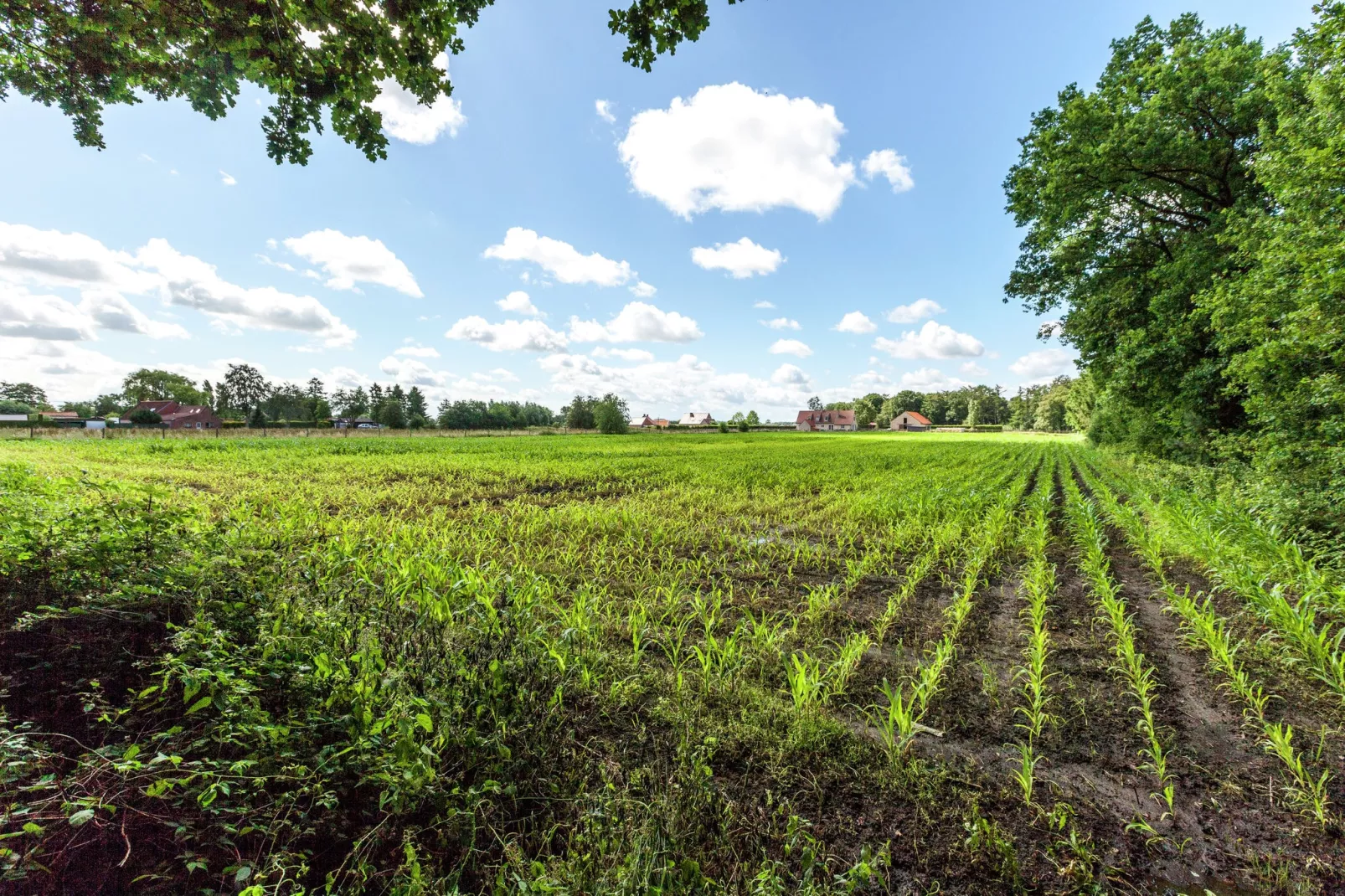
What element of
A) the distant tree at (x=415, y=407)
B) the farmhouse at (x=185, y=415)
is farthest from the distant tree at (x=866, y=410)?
the farmhouse at (x=185, y=415)

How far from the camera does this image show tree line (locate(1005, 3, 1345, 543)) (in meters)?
7.03

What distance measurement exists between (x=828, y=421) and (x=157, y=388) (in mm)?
140092

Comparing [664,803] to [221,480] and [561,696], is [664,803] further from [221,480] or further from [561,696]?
[221,480]

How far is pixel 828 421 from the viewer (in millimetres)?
117562

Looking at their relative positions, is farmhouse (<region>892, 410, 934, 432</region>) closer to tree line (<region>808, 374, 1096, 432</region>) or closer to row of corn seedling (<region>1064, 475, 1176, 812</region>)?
tree line (<region>808, 374, 1096, 432</region>)

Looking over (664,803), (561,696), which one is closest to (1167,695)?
(664,803)

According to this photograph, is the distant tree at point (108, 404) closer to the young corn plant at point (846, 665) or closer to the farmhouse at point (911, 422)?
the young corn plant at point (846, 665)

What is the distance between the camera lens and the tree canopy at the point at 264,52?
3830 millimetres

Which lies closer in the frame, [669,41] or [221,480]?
[669,41]

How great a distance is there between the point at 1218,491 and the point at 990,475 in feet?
27.5

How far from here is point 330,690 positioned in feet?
8.75

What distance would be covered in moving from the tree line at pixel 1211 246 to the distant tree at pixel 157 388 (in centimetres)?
12116

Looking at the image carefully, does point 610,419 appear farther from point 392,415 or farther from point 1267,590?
point 1267,590

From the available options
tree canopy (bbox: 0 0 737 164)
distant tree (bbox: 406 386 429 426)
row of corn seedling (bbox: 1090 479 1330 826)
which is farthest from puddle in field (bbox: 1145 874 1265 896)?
distant tree (bbox: 406 386 429 426)
